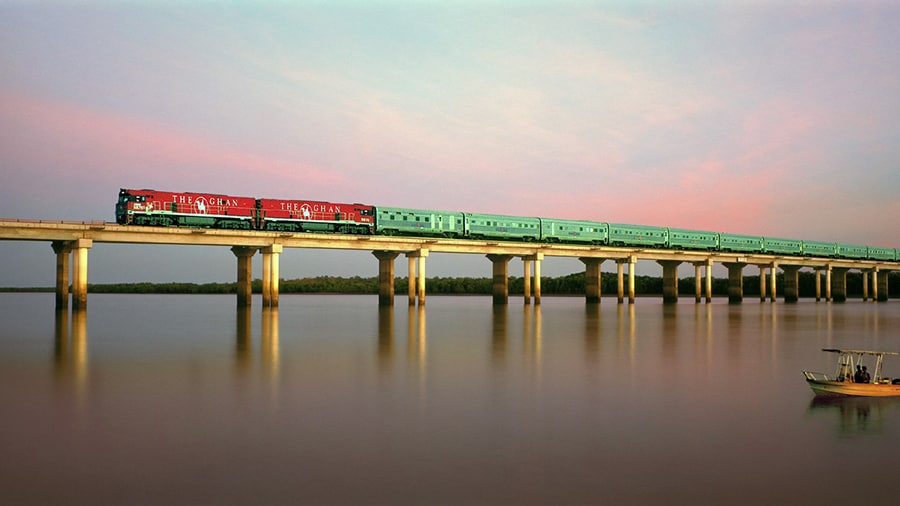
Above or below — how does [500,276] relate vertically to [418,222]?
below

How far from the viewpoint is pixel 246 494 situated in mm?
9969

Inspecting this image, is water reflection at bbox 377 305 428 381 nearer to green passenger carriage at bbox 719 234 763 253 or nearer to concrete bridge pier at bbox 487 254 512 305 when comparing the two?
concrete bridge pier at bbox 487 254 512 305

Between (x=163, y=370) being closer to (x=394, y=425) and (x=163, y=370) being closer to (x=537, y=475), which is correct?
(x=394, y=425)

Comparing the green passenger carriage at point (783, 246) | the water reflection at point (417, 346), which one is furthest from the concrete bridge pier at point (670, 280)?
the water reflection at point (417, 346)

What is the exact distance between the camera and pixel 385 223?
6850 centimetres

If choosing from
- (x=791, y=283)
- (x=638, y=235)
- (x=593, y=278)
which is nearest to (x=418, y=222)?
(x=593, y=278)

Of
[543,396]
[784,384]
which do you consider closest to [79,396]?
[543,396]

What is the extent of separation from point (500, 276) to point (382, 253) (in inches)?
672

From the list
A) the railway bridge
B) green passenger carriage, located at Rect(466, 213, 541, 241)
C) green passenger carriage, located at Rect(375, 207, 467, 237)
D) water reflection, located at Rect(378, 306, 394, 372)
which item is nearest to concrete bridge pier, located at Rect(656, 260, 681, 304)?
the railway bridge

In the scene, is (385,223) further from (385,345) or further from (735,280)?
(735,280)

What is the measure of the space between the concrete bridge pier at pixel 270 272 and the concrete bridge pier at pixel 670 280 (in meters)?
56.9

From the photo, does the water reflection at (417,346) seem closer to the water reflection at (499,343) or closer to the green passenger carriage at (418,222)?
the water reflection at (499,343)

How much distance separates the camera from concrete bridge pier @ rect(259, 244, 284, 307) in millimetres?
60062

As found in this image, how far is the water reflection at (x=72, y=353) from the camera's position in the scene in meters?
21.3
